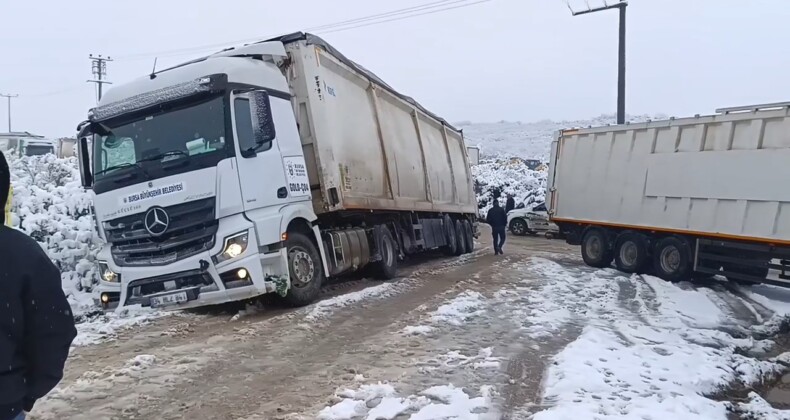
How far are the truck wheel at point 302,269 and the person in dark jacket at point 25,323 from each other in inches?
218

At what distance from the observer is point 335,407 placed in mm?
4531

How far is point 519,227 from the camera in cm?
2630

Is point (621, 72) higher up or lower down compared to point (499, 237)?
higher up

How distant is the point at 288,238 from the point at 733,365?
5223 mm

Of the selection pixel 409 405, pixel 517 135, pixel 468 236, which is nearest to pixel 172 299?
pixel 409 405

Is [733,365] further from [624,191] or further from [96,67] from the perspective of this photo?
[96,67]

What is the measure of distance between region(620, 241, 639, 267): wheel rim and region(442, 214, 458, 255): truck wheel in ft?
14.9

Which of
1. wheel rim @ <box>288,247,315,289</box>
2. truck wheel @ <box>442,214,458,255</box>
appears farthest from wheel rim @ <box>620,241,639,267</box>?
wheel rim @ <box>288,247,315,289</box>

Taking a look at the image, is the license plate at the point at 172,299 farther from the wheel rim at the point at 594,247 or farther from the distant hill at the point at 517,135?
the distant hill at the point at 517,135

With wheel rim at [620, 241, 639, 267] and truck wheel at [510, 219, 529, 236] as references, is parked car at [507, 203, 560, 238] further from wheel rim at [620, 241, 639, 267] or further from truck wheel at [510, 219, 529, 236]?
wheel rim at [620, 241, 639, 267]

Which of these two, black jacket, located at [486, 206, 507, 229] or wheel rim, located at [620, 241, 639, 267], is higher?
black jacket, located at [486, 206, 507, 229]

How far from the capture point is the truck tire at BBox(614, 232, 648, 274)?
43.9 ft

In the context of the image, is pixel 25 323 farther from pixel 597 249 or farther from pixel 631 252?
pixel 597 249

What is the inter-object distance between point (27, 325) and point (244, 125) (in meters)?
5.35
